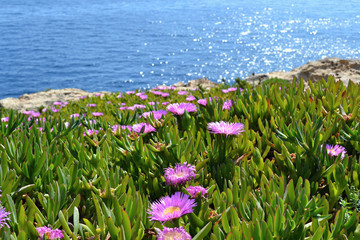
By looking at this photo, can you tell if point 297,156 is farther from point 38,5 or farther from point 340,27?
point 38,5

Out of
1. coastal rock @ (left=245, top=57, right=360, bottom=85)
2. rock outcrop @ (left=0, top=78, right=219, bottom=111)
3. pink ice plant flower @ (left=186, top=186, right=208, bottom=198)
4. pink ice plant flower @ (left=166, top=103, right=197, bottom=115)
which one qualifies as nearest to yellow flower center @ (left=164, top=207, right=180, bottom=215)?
pink ice plant flower @ (left=186, top=186, right=208, bottom=198)

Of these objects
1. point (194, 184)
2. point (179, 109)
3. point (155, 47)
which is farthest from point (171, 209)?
point (155, 47)

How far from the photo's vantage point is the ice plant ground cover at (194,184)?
1080 millimetres

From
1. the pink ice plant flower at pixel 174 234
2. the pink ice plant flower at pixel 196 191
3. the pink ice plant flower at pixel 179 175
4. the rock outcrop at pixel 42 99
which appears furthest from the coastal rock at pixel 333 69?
the pink ice plant flower at pixel 174 234

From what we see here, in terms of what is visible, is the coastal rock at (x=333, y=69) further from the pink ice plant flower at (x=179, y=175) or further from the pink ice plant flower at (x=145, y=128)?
the pink ice plant flower at (x=179, y=175)

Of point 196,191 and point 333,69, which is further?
point 333,69

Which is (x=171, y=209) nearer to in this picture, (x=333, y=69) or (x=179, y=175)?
(x=179, y=175)

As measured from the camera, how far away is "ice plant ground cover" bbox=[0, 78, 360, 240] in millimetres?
1080

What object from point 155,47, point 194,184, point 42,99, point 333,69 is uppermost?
point 194,184

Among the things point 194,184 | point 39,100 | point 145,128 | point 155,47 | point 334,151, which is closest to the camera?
point 194,184

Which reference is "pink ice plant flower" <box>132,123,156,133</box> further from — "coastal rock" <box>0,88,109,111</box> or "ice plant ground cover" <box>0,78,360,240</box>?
"coastal rock" <box>0,88,109,111</box>

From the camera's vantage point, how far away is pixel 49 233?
1068 mm

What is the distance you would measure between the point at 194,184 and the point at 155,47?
37.7 metres

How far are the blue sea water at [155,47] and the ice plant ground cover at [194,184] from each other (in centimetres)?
2290
